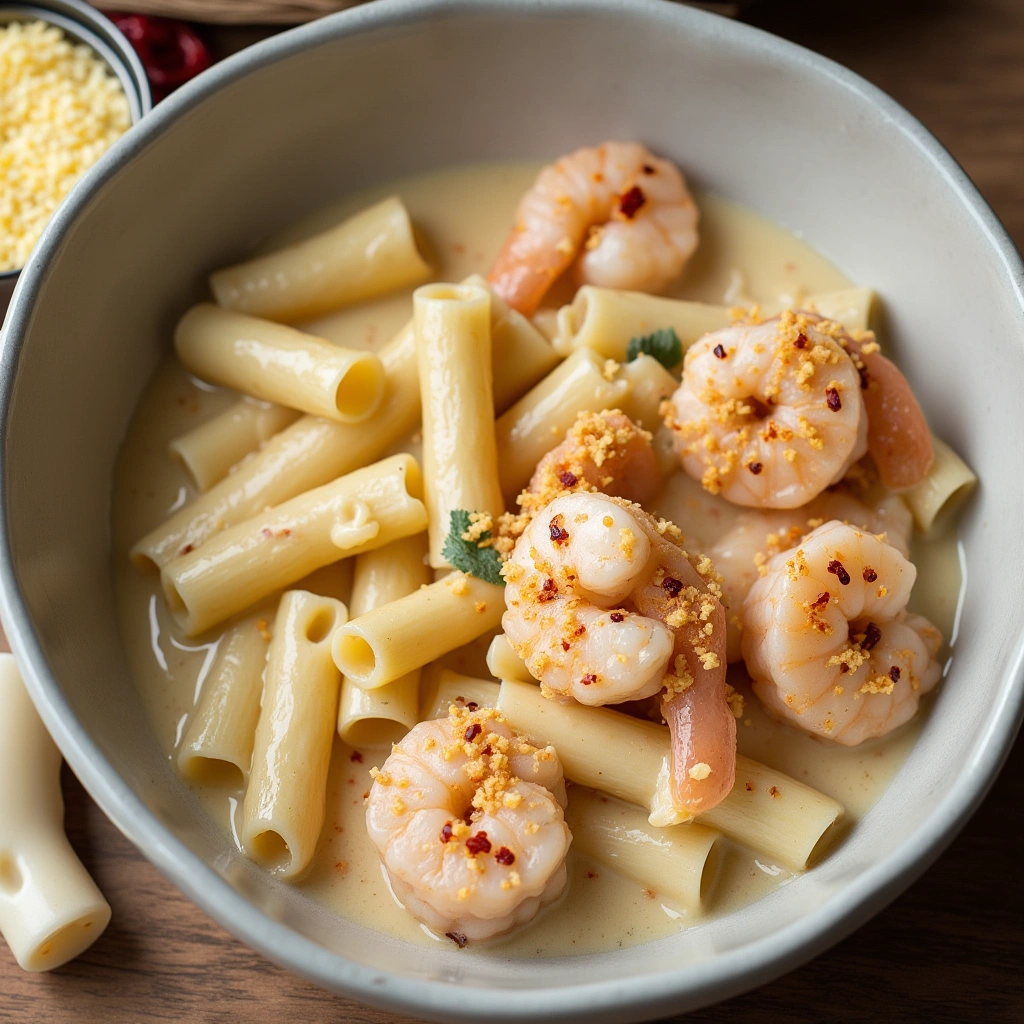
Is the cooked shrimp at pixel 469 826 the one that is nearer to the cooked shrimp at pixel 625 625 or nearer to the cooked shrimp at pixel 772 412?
the cooked shrimp at pixel 625 625

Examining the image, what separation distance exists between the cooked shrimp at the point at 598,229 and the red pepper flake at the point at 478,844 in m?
1.21

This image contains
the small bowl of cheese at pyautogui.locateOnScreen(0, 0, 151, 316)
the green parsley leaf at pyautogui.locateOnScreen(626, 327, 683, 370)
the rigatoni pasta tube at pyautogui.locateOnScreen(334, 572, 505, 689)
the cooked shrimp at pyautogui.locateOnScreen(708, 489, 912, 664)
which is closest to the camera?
the rigatoni pasta tube at pyautogui.locateOnScreen(334, 572, 505, 689)

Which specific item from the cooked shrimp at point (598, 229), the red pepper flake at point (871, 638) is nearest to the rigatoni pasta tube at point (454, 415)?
the cooked shrimp at point (598, 229)

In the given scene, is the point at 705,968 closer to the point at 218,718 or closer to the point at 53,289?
the point at 218,718

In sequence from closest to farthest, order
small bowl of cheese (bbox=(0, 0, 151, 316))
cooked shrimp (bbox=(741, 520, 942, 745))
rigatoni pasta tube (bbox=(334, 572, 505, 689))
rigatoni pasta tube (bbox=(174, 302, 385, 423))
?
cooked shrimp (bbox=(741, 520, 942, 745)) → rigatoni pasta tube (bbox=(334, 572, 505, 689)) → rigatoni pasta tube (bbox=(174, 302, 385, 423)) → small bowl of cheese (bbox=(0, 0, 151, 316))

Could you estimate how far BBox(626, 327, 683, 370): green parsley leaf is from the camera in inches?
99.6

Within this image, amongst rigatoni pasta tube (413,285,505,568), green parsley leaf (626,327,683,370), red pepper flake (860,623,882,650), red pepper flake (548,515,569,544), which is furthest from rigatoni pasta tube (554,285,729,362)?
red pepper flake (860,623,882,650)

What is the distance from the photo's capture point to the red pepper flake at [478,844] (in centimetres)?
192

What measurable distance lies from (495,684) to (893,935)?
92 centimetres

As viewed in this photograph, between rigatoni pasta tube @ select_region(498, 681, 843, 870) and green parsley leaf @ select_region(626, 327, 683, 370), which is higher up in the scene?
green parsley leaf @ select_region(626, 327, 683, 370)

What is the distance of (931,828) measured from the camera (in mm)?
1833

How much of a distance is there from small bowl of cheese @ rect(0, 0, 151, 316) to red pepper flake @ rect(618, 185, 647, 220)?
45.3 inches

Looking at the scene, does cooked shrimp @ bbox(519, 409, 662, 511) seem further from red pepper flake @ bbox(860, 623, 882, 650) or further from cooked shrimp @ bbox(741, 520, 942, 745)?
red pepper flake @ bbox(860, 623, 882, 650)

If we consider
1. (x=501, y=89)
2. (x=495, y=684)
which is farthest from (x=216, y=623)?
(x=501, y=89)
